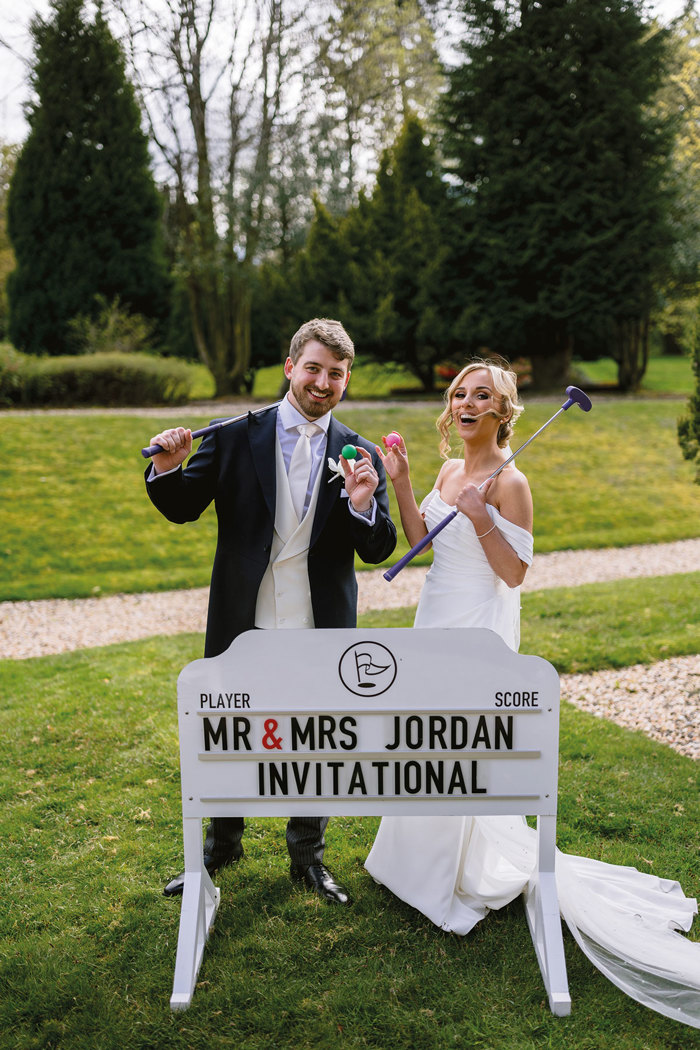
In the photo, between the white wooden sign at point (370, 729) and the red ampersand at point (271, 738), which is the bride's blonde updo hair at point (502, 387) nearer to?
the white wooden sign at point (370, 729)

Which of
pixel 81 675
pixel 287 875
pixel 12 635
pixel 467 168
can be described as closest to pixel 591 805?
pixel 287 875

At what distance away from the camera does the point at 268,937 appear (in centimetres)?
325

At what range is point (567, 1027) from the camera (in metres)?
2.75

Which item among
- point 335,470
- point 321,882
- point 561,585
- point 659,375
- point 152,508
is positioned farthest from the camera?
point 659,375

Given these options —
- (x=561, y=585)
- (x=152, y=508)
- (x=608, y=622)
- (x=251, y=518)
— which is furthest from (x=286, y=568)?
(x=152, y=508)

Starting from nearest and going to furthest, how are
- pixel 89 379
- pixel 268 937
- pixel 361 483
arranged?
pixel 361 483, pixel 268 937, pixel 89 379

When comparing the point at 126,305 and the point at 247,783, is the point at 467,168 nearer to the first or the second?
the point at 126,305

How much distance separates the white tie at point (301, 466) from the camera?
331cm

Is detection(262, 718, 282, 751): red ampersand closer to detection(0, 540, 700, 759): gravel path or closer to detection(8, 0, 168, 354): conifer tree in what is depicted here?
detection(0, 540, 700, 759): gravel path

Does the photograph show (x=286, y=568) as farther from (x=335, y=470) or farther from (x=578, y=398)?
(x=578, y=398)

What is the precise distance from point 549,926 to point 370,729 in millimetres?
922

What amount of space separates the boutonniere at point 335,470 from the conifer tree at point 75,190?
1656cm

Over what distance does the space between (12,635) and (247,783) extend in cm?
568

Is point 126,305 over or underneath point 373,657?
over
